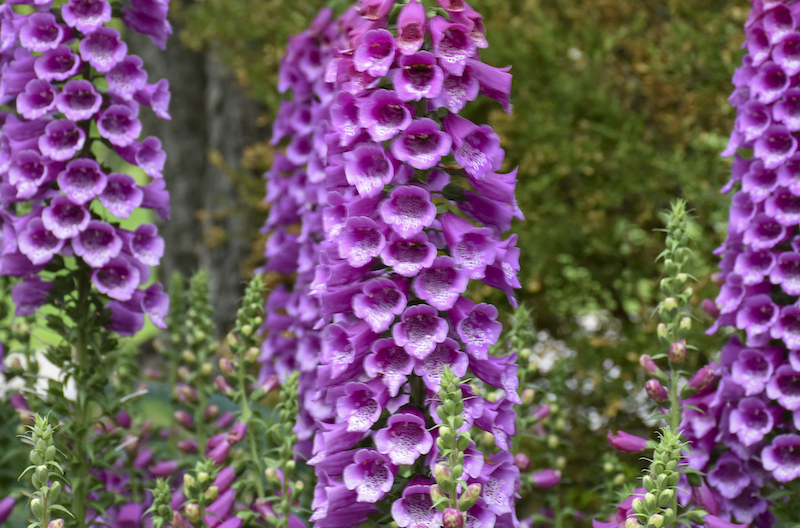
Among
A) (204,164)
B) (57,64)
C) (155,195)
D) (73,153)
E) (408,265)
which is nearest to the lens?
(408,265)

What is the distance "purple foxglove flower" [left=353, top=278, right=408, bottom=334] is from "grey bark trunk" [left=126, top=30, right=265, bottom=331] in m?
4.39

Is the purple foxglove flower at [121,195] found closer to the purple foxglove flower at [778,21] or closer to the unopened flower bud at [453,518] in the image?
the unopened flower bud at [453,518]

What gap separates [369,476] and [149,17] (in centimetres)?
189

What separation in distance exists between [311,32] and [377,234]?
2.39m

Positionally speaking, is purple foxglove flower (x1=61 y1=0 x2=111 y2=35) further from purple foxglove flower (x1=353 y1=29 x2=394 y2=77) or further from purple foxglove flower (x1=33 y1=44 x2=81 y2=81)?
purple foxglove flower (x1=353 y1=29 x2=394 y2=77)

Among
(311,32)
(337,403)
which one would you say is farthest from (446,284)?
(311,32)

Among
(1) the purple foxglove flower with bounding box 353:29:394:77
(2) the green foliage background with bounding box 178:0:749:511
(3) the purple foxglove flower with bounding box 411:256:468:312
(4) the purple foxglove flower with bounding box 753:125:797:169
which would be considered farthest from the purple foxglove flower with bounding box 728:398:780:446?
(2) the green foliage background with bounding box 178:0:749:511

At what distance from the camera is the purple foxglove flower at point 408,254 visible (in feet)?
6.62

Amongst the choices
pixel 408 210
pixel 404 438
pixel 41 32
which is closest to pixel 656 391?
pixel 404 438

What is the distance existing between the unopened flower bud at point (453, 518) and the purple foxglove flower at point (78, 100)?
1.70 m

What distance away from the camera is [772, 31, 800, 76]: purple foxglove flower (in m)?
2.72

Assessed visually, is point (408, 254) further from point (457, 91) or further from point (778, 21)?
point (778, 21)

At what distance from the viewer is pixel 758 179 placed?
2.83m

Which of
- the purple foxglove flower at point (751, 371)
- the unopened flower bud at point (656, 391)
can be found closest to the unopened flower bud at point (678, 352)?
the unopened flower bud at point (656, 391)
